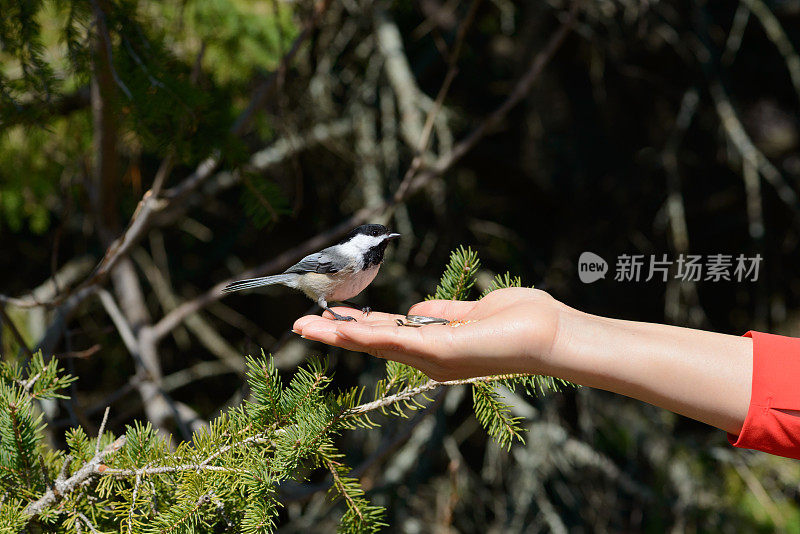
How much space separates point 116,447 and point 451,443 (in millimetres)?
1509

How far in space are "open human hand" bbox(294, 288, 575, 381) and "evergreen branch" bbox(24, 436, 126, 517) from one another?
402 mm

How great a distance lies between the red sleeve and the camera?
3.46ft

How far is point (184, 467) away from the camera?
963 mm

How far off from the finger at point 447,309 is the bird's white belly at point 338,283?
0.59 feet

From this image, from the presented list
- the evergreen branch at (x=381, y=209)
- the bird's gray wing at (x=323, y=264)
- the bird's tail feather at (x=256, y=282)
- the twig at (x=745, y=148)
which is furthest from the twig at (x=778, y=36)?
the bird's tail feather at (x=256, y=282)

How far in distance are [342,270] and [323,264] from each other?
69mm

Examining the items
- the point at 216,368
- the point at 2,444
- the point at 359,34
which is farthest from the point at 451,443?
the point at 359,34

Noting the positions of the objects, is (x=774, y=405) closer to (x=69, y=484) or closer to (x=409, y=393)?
(x=409, y=393)

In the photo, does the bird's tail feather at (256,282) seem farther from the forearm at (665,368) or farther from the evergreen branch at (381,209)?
the forearm at (665,368)

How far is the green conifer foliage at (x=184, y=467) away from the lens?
0.95 meters

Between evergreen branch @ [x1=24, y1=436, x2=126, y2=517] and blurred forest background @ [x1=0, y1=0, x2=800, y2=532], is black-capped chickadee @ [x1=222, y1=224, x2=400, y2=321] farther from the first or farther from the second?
evergreen branch @ [x1=24, y1=436, x2=126, y2=517]

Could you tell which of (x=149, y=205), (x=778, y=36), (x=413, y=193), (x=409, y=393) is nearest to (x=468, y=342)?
(x=409, y=393)

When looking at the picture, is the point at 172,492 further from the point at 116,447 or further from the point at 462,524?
the point at 462,524

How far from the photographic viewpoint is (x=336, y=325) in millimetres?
1125
